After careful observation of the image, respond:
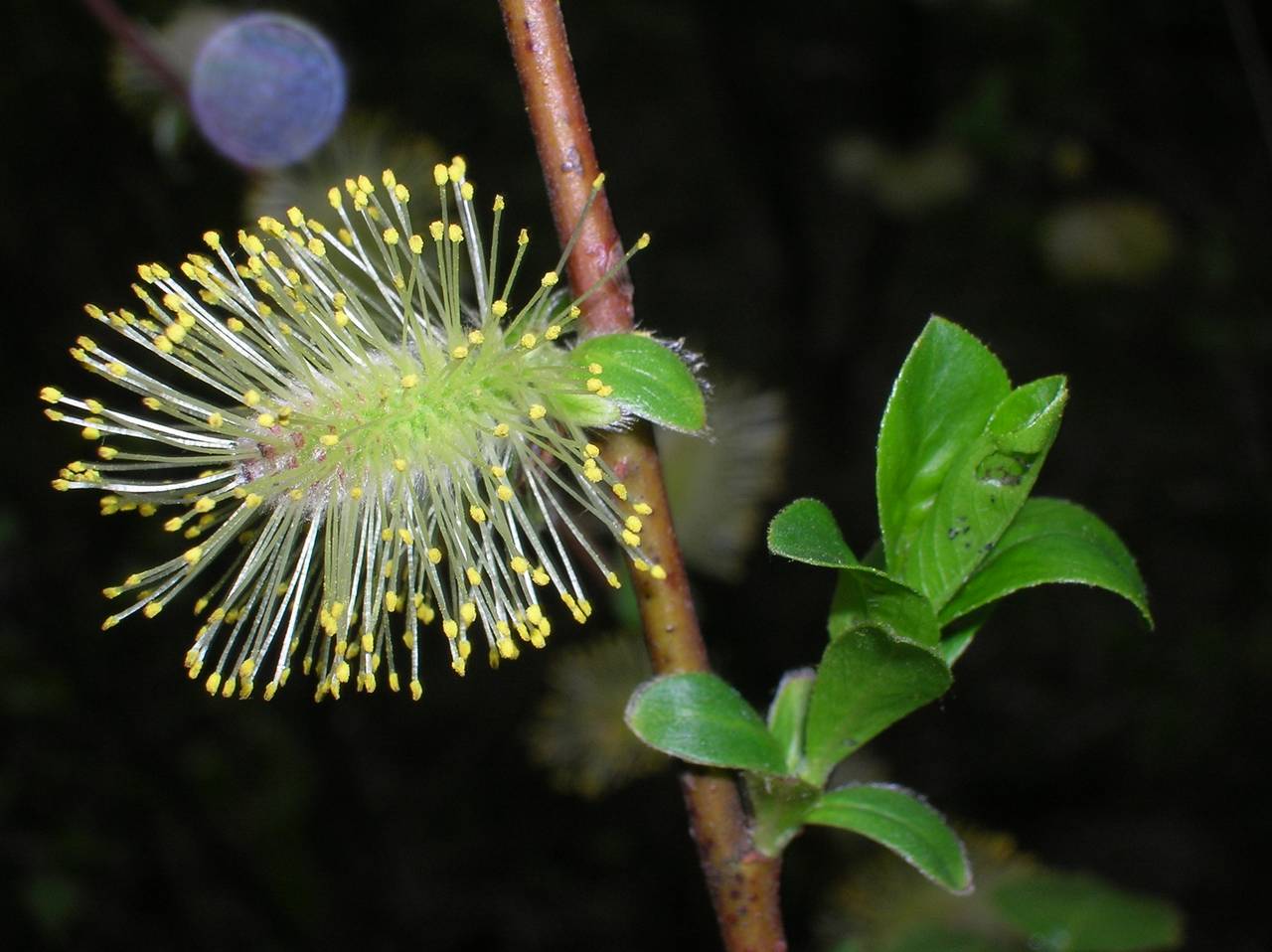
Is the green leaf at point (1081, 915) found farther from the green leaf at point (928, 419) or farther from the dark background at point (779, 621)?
the dark background at point (779, 621)

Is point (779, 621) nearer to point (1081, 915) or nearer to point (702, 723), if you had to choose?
point (1081, 915)

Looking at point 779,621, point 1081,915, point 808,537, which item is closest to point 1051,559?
point 808,537

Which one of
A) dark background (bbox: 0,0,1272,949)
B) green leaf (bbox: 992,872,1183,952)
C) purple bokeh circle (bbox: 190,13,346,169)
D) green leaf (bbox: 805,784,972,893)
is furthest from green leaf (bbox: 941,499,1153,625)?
dark background (bbox: 0,0,1272,949)

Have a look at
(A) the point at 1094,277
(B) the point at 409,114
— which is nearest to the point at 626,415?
(A) the point at 1094,277

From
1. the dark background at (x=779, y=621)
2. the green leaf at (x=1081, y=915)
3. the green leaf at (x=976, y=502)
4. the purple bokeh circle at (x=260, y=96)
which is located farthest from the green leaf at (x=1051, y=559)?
the dark background at (x=779, y=621)

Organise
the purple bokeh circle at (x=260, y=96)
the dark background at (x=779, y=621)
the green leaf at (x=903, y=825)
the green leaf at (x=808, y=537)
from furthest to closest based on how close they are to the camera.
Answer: the dark background at (x=779, y=621)
the purple bokeh circle at (x=260, y=96)
the green leaf at (x=903, y=825)
the green leaf at (x=808, y=537)
